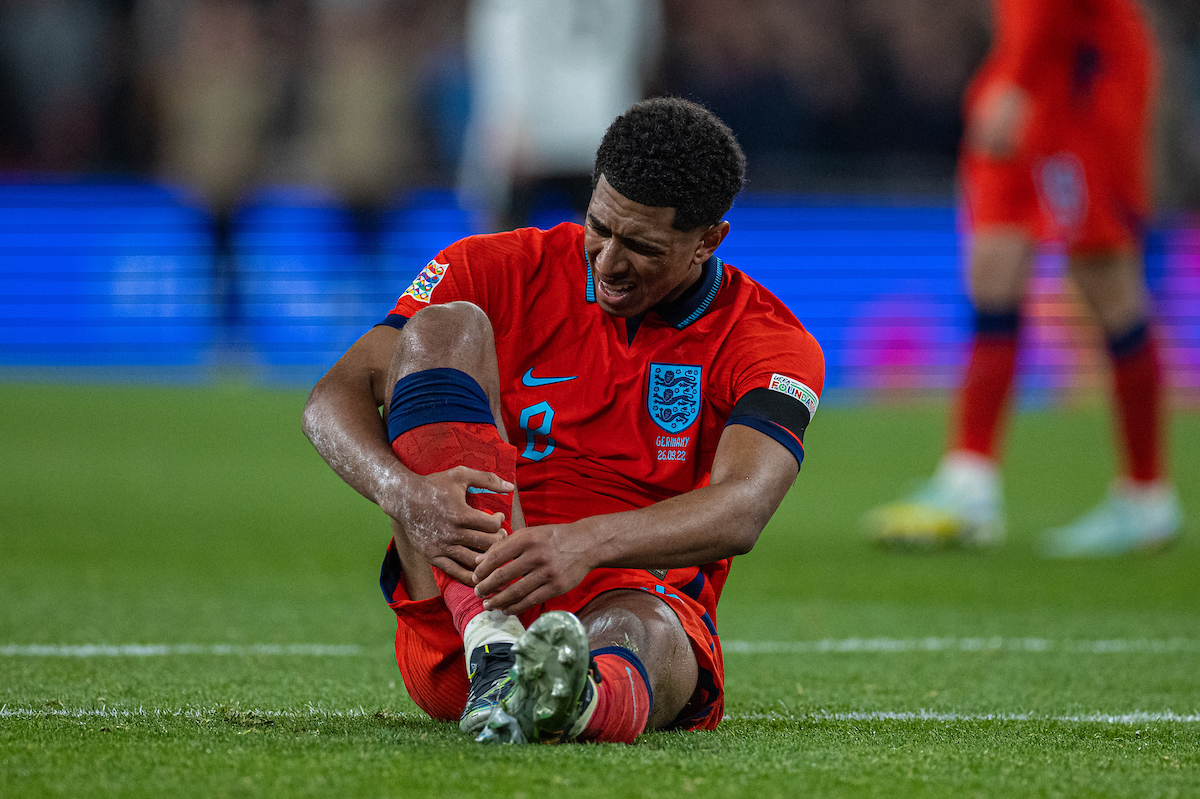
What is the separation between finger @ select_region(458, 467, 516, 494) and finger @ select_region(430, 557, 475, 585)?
0.12 metres

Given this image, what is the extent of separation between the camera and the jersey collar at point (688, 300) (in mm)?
2652

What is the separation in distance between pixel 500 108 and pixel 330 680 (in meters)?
5.72

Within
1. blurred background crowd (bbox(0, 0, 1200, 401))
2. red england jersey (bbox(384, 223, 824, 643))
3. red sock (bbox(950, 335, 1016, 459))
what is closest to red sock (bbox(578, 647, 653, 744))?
red england jersey (bbox(384, 223, 824, 643))

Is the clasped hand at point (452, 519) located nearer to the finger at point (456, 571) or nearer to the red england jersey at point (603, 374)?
the finger at point (456, 571)

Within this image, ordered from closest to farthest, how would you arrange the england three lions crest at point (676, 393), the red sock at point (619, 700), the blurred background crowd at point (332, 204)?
1. the red sock at point (619, 700)
2. the england three lions crest at point (676, 393)
3. the blurred background crowd at point (332, 204)

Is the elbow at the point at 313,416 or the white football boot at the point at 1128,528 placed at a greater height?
the elbow at the point at 313,416

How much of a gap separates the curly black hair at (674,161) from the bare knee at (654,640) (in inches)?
25.7

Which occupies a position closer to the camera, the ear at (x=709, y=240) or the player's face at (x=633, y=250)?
the player's face at (x=633, y=250)

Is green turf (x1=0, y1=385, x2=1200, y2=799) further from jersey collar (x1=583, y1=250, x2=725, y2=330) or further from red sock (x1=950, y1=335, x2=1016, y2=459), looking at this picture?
jersey collar (x1=583, y1=250, x2=725, y2=330)

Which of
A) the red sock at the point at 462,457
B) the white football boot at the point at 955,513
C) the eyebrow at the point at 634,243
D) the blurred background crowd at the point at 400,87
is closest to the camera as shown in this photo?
the red sock at the point at 462,457

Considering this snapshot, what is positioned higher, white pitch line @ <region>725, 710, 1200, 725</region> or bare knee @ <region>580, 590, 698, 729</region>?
bare knee @ <region>580, 590, 698, 729</region>

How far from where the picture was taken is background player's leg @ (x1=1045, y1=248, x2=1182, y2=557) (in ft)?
18.1

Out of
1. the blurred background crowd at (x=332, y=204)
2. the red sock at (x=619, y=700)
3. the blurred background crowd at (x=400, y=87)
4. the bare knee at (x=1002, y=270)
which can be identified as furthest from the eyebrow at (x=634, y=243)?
the blurred background crowd at (x=400, y=87)

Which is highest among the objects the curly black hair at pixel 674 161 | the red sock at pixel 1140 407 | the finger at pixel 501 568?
the curly black hair at pixel 674 161
